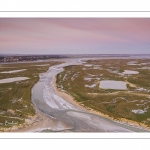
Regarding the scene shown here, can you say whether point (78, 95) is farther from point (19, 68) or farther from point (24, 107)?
point (19, 68)

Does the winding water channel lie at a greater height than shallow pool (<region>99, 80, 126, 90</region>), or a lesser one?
lesser

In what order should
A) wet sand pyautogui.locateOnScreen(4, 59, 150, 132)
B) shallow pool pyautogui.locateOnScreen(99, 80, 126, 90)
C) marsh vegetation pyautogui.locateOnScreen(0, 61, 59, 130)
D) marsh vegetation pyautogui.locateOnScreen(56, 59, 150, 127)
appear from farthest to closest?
shallow pool pyautogui.locateOnScreen(99, 80, 126, 90) → marsh vegetation pyautogui.locateOnScreen(56, 59, 150, 127) → marsh vegetation pyautogui.locateOnScreen(0, 61, 59, 130) → wet sand pyautogui.locateOnScreen(4, 59, 150, 132)

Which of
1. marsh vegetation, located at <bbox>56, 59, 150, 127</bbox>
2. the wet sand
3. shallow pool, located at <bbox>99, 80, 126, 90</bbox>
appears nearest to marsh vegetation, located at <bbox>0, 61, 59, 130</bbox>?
the wet sand

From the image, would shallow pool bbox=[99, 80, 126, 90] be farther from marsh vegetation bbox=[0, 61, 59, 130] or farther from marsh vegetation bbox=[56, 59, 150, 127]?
marsh vegetation bbox=[0, 61, 59, 130]

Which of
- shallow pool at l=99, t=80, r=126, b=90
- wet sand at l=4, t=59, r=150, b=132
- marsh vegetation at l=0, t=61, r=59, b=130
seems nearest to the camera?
wet sand at l=4, t=59, r=150, b=132

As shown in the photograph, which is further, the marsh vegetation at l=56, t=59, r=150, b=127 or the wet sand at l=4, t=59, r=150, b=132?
the marsh vegetation at l=56, t=59, r=150, b=127

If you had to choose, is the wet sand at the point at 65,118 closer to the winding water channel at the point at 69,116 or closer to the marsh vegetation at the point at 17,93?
the winding water channel at the point at 69,116

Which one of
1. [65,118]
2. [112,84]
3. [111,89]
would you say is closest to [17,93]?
[65,118]

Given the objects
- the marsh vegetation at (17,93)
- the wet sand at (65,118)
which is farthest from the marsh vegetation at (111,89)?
the marsh vegetation at (17,93)

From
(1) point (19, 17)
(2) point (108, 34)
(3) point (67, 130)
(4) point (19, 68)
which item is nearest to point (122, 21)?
(2) point (108, 34)

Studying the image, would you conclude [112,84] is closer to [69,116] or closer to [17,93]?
[69,116]
